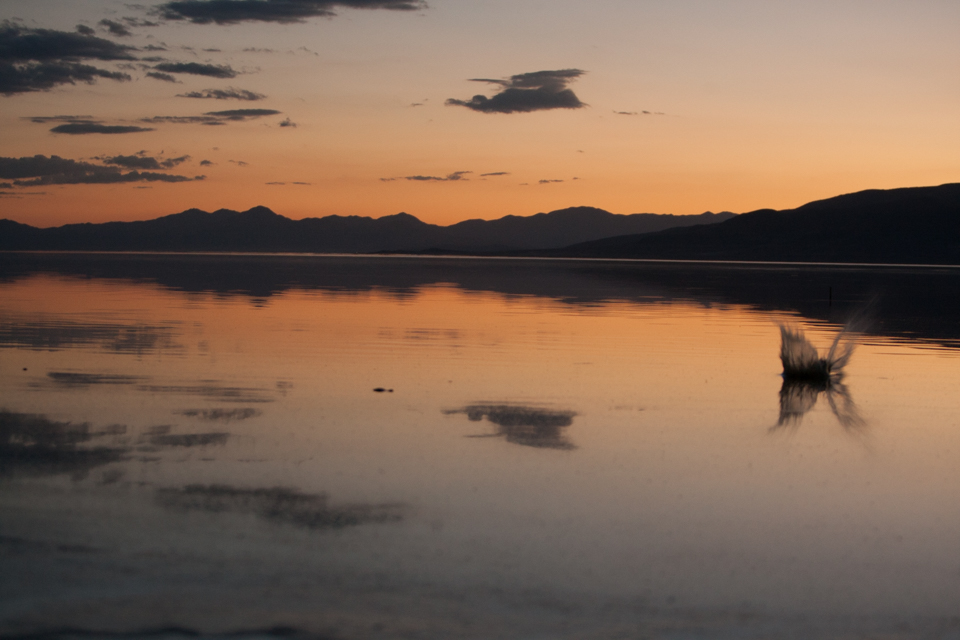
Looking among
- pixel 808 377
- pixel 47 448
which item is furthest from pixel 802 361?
pixel 47 448

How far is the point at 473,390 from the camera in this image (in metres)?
10.8

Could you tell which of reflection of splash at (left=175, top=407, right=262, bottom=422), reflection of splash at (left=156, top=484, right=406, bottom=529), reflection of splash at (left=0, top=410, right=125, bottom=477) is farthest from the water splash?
reflection of splash at (left=0, top=410, right=125, bottom=477)

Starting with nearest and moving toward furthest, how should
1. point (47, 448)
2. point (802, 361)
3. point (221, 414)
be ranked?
point (47, 448) → point (221, 414) → point (802, 361)

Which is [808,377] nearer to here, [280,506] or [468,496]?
[468,496]

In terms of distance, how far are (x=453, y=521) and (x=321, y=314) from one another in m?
16.2

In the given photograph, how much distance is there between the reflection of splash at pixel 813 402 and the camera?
9.42 meters

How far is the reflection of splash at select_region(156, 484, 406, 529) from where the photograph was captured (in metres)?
5.73

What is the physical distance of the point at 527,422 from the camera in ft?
29.5

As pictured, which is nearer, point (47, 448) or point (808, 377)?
point (47, 448)

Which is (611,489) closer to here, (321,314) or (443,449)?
(443,449)

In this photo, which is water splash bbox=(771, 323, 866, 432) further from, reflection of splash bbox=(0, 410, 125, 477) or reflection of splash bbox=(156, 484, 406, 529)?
reflection of splash bbox=(0, 410, 125, 477)

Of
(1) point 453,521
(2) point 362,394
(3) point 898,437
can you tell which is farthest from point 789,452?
(2) point 362,394

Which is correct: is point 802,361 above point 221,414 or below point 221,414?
above

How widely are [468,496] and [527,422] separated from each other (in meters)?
2.70
